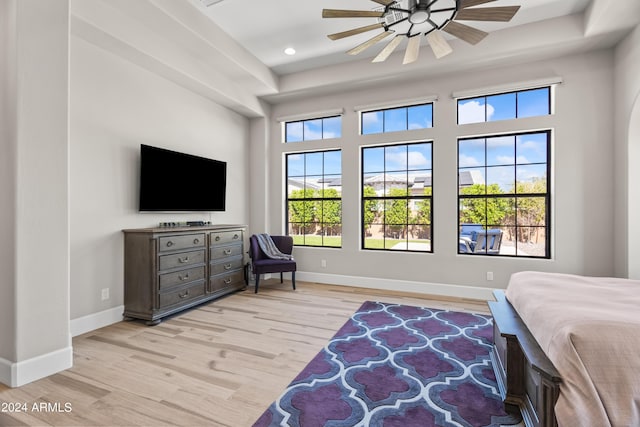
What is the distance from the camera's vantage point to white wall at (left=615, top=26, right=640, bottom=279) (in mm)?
3238

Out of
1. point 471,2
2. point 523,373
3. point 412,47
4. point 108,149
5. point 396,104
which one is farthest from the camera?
point 396,104

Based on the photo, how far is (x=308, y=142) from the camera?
528 centimetres

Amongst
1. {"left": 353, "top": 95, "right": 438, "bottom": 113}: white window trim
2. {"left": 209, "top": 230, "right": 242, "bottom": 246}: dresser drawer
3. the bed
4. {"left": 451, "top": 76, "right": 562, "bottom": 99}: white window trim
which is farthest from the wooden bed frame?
{"left": 209, "top": 230, "right": 242, "bottom": 246}: dresser drawer

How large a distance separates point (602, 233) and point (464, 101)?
2.38m

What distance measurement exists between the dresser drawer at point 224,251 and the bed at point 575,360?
3.33 m

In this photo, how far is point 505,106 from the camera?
4.14m

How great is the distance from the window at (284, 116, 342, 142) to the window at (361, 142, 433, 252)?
0.66m

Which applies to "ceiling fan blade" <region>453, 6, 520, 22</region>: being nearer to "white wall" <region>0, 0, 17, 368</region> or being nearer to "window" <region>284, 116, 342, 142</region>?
"window" <region>284, 116, 342, 142</region>

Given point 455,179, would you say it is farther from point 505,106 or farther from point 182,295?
point 182,295

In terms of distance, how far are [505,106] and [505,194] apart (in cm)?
119

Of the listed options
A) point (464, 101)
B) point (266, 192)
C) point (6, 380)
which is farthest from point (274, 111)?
point (6, 380)

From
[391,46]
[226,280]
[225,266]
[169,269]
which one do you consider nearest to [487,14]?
[391,46]

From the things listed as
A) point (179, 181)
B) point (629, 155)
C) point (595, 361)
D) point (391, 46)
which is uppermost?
point (391, 46)

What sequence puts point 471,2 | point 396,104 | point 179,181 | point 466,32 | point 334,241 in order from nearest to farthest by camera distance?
point 471,2 < point 466,32 < point 179,181 < point 396,104 < point 334,241
